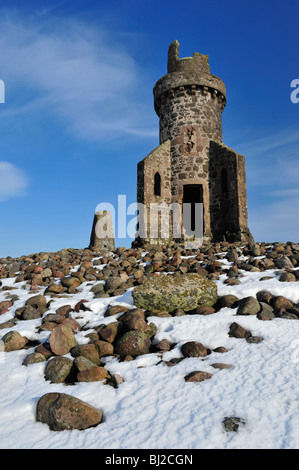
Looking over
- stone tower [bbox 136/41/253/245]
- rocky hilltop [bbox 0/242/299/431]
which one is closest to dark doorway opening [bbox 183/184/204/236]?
stone tower [bbox 136/41/253/245]

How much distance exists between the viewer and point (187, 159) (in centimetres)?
1250

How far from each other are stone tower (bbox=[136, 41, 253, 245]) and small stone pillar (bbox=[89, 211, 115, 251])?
1107mm

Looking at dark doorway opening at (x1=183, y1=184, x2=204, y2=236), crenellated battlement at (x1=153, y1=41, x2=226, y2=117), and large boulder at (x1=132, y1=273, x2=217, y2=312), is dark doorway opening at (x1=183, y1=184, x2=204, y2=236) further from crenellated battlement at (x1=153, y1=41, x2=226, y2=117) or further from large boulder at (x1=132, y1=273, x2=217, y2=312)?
large boulder at (x1=132, y1=273, x2=217, y2=312)

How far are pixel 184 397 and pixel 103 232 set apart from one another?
933 centimetres

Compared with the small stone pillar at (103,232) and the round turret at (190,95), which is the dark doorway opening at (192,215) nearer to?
the round turret at (190,95)

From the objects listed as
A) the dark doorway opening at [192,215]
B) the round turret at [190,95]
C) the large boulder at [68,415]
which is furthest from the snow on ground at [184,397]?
the round turret at [190,95]

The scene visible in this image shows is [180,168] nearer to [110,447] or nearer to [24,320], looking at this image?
[24,320]

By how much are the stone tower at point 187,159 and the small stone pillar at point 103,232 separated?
111 cm

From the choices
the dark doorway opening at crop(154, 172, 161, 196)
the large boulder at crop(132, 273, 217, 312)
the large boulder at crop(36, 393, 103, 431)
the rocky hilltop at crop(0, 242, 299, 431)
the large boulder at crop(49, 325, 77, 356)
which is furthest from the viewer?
the dark doorway opening at crop(154, 172, 161, 196)

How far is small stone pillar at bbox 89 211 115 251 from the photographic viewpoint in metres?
11.1

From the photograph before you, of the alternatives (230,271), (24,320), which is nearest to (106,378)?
(24,320)

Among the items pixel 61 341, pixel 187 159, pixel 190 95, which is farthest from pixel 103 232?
pixel 61 341

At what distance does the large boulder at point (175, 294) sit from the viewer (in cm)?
389
